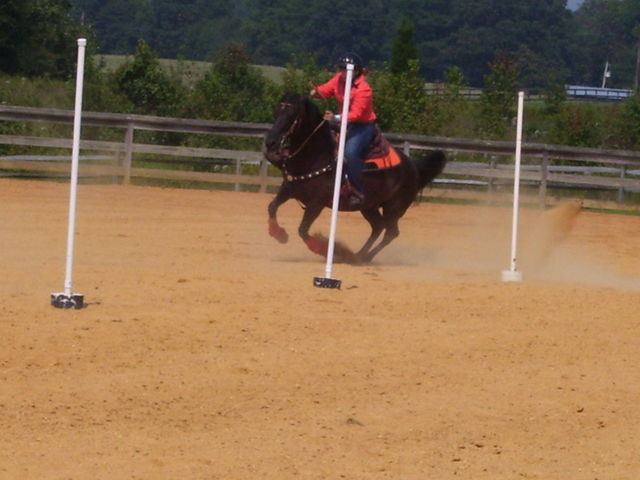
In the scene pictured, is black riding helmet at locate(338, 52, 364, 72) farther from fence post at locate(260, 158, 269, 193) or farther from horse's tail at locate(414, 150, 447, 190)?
fence post at locate(260, 158, 269, 193)

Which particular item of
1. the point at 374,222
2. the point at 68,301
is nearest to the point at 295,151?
the point at 374,222

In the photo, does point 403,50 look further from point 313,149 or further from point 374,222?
point 313,149

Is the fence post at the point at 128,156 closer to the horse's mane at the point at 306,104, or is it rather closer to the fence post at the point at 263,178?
the fence post at the point at 263,178

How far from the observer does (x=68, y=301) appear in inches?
386

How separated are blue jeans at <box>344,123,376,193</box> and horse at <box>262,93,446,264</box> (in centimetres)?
15

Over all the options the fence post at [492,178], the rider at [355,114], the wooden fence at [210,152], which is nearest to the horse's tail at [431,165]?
the rider at [355,114]

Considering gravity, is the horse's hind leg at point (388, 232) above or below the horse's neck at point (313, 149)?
below

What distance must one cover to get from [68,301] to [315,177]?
5088mm

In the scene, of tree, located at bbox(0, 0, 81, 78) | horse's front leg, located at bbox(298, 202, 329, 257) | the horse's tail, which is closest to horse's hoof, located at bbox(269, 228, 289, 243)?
horse's front leg, located at bbox(298, 202, 329, 257)

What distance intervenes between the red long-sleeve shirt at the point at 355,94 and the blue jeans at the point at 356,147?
0.58ft

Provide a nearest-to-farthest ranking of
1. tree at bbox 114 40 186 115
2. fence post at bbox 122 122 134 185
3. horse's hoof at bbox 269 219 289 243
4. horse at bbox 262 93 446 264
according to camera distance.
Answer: horse at bbox 262 93 446 264 → horse's hoof at bbox 269 219 289 243 → fence post at bbox 122 122 134 185 → tree at bbox 114 40 186 115

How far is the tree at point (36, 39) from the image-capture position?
5141cm

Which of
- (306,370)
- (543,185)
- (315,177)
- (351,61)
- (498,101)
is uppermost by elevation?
(351,61)

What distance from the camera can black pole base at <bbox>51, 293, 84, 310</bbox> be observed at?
9.79 meters
